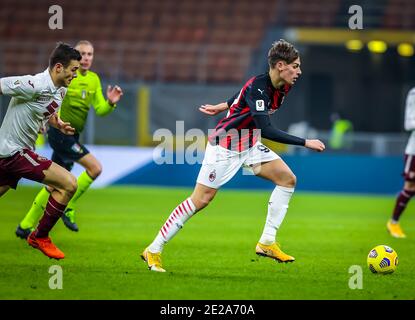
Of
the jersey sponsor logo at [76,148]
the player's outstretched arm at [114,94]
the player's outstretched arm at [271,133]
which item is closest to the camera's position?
the player's outstretched arm at [271,133]

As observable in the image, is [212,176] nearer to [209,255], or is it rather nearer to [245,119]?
[245,119]

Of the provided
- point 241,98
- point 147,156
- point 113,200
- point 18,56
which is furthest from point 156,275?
point 18,56

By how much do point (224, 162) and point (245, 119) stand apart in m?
0.46

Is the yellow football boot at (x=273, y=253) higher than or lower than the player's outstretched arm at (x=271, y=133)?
lower

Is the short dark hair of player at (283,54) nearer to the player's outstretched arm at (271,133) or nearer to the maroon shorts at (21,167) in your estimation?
the player's outstretched arm at (271,133)

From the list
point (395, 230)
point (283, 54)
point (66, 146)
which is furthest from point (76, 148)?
point (395, 230)

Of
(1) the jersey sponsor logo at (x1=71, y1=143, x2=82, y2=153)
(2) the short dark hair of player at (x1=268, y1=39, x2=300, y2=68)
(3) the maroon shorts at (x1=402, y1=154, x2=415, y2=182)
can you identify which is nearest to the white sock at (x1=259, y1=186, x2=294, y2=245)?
(2) the short dark hair of player at (x1=268, y1=39, x2=300, y2=68)

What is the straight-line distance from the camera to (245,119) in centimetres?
857

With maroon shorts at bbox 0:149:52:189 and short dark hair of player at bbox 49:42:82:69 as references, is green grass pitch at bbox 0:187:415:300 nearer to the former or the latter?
maroon shorts at bbox 0:149:52:189

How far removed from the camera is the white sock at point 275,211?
8.74 m

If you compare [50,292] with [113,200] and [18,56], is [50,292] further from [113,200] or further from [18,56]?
[18,56]

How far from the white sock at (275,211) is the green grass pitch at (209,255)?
1.07 feet

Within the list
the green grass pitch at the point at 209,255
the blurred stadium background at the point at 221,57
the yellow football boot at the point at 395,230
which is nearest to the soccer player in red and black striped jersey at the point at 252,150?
the green grass pitch at the point at 209,255
